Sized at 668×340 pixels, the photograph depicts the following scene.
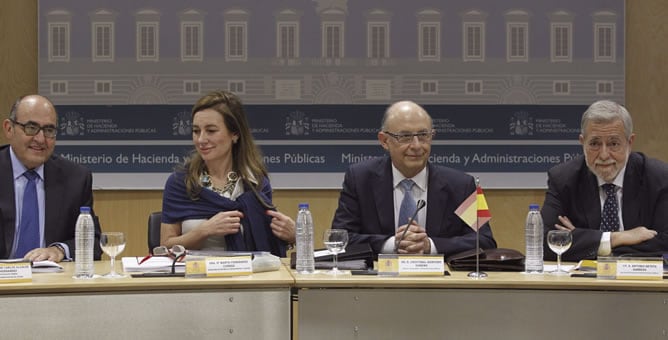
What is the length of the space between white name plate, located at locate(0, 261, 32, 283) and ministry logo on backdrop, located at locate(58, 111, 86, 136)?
260 centimetres

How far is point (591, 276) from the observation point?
3066 millimetres

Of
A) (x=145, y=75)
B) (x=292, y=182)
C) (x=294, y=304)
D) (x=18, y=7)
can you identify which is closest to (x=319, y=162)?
(x=292, y=182)

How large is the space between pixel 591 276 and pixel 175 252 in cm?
155

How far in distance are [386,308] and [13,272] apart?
49.1 inches

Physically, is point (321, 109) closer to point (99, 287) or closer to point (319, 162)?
point (319, 162)

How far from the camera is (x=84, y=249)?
10.1ft

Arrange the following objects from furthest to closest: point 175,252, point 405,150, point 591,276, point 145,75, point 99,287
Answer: point 145,75 → point 405,150 → point 175,252 → point 591,276 → point 99,287

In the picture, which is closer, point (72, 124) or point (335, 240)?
point (335, 240)

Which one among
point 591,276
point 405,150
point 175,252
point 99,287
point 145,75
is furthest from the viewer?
point 145,75

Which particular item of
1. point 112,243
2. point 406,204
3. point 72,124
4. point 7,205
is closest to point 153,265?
point 112,243

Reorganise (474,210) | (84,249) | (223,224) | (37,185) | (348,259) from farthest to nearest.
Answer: (37,185)
(223,224)
(348,259)
(474,210)
(84,249)

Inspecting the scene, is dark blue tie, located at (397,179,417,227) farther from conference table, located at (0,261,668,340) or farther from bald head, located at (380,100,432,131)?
conference table, located at (0,261,668,340)

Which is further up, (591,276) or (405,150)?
(405,150)

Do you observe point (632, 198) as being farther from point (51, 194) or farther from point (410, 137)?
point (51, 194)
